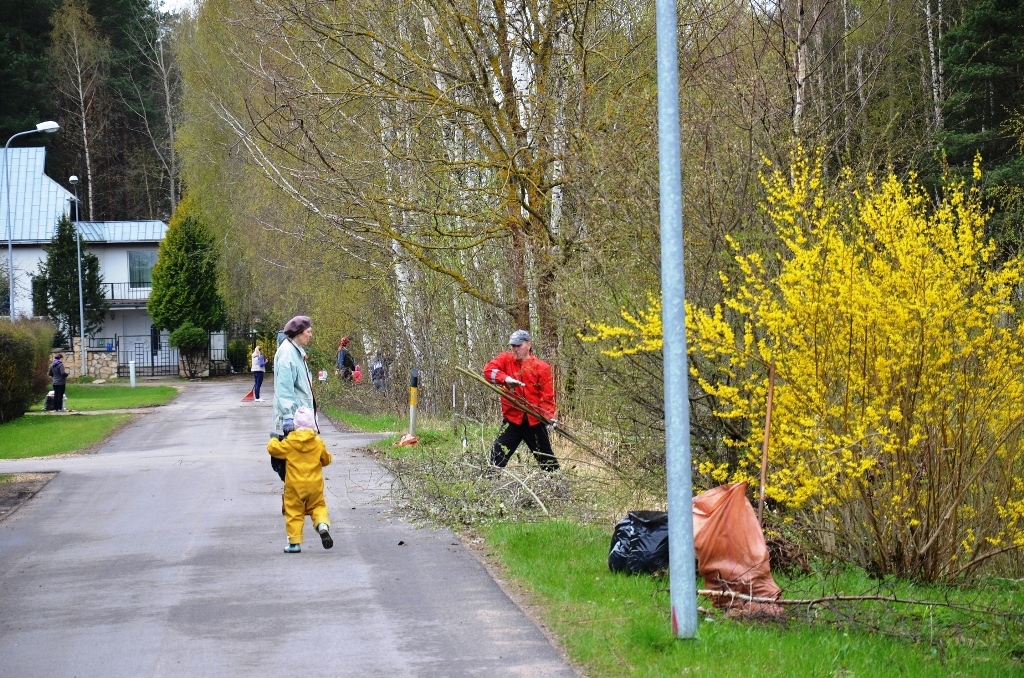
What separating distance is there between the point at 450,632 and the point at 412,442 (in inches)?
465

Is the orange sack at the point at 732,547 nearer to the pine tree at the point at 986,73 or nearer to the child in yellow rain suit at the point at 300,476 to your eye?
the child in yellow rain suit at the point at 300,476

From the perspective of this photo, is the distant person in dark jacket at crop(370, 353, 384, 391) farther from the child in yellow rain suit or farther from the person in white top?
the child in yellow rain suit

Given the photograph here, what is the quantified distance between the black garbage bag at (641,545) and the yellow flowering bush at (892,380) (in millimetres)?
618

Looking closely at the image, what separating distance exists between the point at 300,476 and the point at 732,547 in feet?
12.9

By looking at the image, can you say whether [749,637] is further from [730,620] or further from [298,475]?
[298,475]

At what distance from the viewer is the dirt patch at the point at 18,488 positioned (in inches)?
560

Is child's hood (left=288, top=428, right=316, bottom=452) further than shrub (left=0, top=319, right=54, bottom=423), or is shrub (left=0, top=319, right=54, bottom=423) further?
shrub (left=0, top=319, right=54, bottom=423)

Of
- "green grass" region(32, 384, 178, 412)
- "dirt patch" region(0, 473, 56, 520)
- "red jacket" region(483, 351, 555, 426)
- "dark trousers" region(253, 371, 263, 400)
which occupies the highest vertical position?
"red jacket" region(483, 351, 555, 426)

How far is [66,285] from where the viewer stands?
58906 millimetres

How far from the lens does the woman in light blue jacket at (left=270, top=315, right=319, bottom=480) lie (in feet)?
34.7

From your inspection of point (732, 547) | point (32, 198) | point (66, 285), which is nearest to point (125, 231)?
point (32, 198)

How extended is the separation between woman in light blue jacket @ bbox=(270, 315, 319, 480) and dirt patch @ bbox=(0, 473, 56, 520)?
434cm

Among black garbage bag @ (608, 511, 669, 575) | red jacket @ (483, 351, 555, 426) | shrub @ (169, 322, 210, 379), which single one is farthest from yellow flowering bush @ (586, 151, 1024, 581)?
shrub @ (169, 322, 210, 379)

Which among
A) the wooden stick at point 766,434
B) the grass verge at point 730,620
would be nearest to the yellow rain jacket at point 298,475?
the grass verge at point 730,620
